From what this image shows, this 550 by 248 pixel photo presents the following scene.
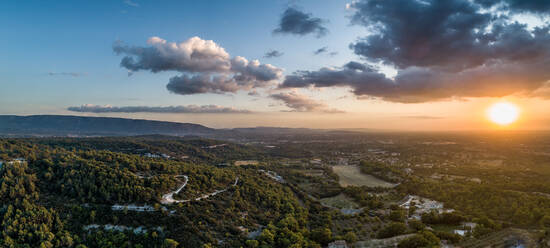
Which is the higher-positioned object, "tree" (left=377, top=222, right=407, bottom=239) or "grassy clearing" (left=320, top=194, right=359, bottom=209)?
"tree" (left=377, top=222, right=407, bottom=239)

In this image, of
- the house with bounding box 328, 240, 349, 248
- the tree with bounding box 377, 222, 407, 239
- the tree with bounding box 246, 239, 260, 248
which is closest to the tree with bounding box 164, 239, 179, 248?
the tree with bounding box 246, 239, 260, 248

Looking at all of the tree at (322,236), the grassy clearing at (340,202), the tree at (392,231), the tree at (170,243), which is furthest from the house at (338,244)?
the grassy clearing at (340,202)

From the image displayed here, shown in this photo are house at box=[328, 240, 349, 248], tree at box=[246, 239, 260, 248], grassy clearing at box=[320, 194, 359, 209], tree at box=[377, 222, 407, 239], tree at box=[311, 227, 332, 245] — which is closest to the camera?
tree at box=[246, 239, 260, 248]

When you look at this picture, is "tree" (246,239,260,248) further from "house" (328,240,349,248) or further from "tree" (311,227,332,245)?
"house" (328,240,349,248)

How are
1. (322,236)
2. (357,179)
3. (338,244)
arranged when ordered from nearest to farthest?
(338,244)
(322,236)
(357,179)

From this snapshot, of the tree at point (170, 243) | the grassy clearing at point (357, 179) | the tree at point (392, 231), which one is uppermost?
the tree at point (170, 243)

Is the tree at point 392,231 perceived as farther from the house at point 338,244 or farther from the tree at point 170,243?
the tree at point 170,243

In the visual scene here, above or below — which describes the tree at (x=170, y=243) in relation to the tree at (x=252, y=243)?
above

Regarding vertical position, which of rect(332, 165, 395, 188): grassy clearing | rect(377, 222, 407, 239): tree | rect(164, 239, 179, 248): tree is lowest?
rect(332, 165, 395, 188): grassy clearing

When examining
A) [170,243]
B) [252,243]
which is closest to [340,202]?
[252,243]

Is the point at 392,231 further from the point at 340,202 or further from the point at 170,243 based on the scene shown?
the point at 170,243
